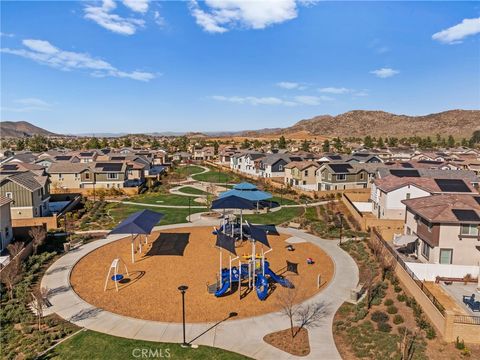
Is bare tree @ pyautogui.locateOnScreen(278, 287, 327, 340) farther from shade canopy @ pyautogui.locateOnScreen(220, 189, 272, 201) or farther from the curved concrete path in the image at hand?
shade canopy @ pyautogui.locateOnScreen(220, 189, 272, 201)

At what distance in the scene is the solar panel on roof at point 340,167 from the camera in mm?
65213

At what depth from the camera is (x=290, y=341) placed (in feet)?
65.0

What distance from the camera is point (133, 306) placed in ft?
78.1

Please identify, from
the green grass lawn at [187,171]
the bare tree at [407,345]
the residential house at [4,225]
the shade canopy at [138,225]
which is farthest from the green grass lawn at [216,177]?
the bare tree at [407,345]

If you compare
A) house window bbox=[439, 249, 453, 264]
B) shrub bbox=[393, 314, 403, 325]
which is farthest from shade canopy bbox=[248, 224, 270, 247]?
house window bbox=[439, 249, 453, 264]

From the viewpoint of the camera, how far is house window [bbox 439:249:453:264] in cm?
2862

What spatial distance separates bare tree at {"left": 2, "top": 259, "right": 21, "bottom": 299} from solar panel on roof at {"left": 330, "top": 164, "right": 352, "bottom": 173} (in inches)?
2071

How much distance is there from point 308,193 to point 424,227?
32763mm

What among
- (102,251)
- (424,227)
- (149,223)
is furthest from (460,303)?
(102,251)

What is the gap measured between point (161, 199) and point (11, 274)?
35.1 m

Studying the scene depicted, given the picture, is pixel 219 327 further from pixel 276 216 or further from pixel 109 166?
pixel 109 166

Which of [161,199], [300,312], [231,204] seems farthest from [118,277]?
[161,199]

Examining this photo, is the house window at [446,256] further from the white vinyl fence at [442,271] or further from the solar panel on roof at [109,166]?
the solar panel on roof at [109,166]

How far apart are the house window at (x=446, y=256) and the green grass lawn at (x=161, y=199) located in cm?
3774
